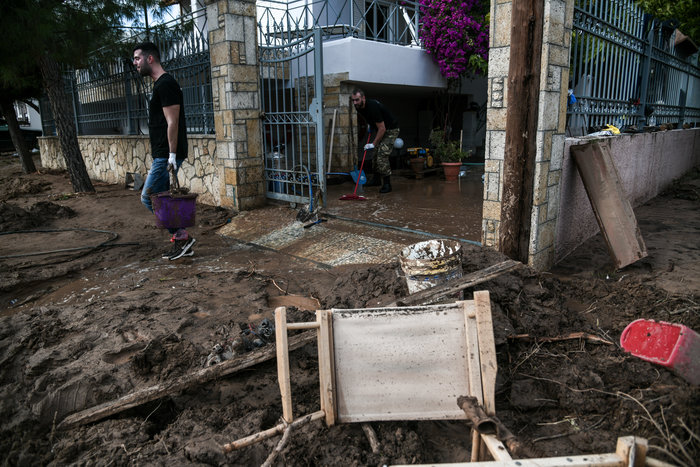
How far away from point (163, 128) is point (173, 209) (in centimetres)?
96

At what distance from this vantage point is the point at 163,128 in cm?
529

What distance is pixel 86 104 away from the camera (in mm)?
12109

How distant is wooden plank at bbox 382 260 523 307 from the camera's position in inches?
130

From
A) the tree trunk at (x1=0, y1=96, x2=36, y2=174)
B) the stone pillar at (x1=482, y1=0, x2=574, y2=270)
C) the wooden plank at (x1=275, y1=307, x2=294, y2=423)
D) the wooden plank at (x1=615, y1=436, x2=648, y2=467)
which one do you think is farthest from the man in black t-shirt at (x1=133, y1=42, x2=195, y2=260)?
the tree trunk at (x1=0, y1=96, x2=36, y2=174)

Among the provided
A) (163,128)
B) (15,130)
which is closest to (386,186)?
(163,128)

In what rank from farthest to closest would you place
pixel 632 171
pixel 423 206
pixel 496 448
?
pixel 423 206 < pixel 632 171 < pixel 496 448

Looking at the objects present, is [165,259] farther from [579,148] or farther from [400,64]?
[400,64]

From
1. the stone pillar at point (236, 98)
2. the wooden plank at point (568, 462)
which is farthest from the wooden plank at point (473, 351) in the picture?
the stone pillar at point (236, 98)

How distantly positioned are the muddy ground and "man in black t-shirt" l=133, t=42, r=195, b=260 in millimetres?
379

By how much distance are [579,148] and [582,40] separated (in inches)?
42.9

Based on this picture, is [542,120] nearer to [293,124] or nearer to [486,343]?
[486,343]

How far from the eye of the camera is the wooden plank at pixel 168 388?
2529 mm

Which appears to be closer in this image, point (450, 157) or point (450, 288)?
point (450, 288)

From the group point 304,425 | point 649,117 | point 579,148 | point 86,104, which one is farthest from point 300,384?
point 86,104
